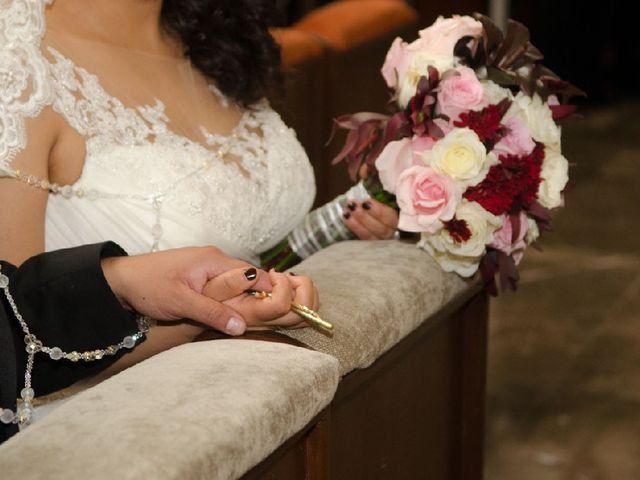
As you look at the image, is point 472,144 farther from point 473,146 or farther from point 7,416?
point 7,416

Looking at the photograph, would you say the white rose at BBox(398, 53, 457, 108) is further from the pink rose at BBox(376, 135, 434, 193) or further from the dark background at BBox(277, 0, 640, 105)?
the dark background at BBox(277, 0, 640, 105)

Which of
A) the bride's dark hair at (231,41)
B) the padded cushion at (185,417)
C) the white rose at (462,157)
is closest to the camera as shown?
the padded cushion at (185,417)

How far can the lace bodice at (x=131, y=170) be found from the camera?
1925 millimetres

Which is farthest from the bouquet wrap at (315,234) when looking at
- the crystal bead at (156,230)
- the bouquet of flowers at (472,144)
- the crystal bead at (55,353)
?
the crystal bead at (55,353)

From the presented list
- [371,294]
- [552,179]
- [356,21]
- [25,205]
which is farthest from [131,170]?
[356,21]

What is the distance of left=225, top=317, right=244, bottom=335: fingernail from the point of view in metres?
1.68

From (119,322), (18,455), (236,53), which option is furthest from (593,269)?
(18,455)

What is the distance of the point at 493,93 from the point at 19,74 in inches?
32.1

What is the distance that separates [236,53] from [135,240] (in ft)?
1.95

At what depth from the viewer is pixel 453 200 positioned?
6.52 ft

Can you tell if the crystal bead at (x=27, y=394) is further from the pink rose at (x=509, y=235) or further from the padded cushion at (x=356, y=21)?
the padded cushion at (x=356, y=21)

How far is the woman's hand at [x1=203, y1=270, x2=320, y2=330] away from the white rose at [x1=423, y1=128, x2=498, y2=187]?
38 cm

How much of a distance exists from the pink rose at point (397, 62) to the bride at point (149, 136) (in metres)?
0.25

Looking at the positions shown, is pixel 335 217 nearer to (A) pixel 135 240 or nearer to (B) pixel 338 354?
(A) pixel 135 240
